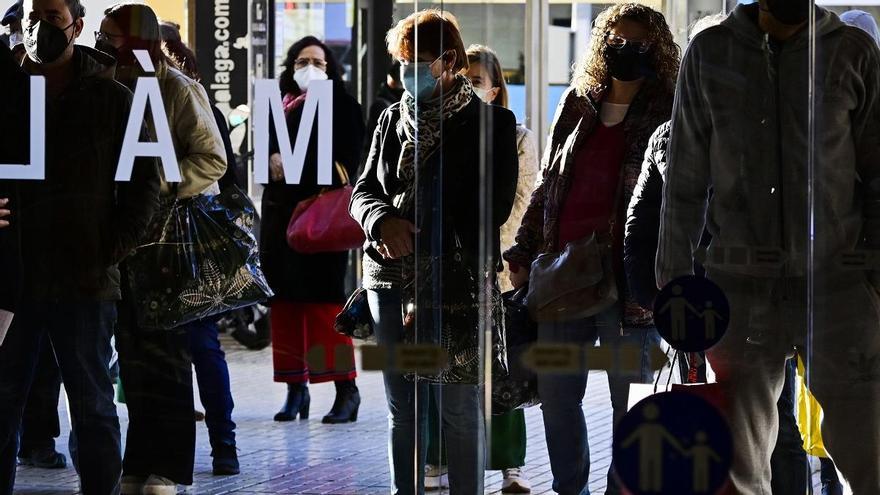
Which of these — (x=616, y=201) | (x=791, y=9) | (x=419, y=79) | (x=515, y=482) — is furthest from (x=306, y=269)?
(x=791, y=9)

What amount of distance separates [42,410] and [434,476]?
1272mm

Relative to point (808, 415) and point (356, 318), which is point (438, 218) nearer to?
point (356, 318)

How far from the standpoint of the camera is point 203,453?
600cm

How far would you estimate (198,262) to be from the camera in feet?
19.0

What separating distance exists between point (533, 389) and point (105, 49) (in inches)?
65.2

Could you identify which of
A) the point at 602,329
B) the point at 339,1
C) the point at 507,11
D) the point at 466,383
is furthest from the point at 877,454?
the point at 339,1

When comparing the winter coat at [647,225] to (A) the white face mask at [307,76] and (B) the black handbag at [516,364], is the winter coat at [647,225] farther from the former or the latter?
(A) the white face mask at [307,76]

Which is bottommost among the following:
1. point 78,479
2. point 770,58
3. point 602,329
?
point 78,479

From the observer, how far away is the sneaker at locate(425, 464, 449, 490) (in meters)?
5.79

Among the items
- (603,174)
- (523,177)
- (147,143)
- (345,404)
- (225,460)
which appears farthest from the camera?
(225,460)

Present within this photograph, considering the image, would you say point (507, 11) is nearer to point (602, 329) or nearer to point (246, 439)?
point (602, 329)

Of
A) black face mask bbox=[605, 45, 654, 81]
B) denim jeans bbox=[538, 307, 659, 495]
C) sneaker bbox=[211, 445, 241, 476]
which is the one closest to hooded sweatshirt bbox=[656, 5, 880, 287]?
black face mask bbox=[605, 45, 654, 81]

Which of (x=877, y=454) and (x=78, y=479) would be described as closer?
(x=877, y=454)

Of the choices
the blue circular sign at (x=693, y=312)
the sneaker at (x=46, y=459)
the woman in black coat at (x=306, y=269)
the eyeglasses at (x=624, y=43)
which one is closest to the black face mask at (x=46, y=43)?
the woman in black coat at (x=306, y=269)
